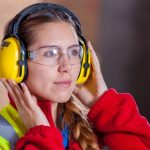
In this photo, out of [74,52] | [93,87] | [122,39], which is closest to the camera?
[74,52]

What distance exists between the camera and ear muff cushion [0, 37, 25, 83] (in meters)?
1.25

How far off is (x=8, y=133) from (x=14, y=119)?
0.06 m

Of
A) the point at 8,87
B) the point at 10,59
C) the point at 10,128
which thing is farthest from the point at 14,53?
the point at 10,128

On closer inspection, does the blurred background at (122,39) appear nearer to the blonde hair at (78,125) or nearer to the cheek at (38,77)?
the blonde hair at (78,125)

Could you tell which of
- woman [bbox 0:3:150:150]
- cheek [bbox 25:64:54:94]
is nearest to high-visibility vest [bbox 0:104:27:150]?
woman [bbox 0:3:150:150]

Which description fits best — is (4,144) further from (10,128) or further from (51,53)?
(51,53)

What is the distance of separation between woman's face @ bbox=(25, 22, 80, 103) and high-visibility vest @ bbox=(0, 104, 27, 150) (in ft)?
0.32

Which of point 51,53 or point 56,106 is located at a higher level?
point 51,53

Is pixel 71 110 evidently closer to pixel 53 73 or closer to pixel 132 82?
pixel 53 73

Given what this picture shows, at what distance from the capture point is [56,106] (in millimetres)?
1440

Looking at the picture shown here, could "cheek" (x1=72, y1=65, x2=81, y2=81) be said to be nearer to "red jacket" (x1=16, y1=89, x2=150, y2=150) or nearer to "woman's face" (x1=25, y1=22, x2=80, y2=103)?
"woman's face" (x1=25, y1=22, x2=80, y2=103)

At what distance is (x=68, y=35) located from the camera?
135 centimetres

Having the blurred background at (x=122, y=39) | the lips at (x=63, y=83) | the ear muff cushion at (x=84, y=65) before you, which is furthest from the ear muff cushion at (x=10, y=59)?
the blurred background at (x=122, y=39)

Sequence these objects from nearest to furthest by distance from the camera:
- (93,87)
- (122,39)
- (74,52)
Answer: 1. (74,52)
2. (93,87)
3. (122,39)
